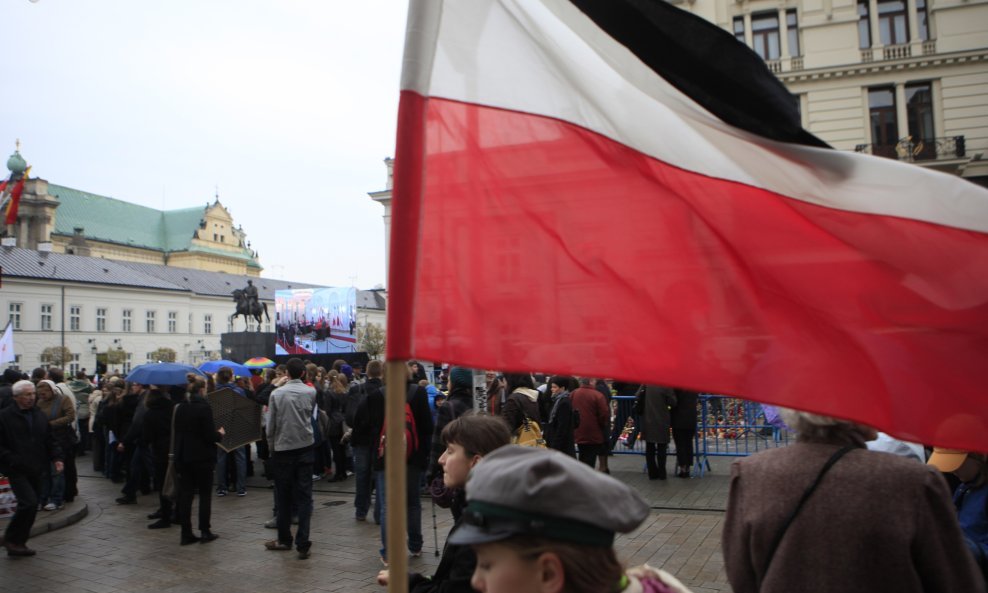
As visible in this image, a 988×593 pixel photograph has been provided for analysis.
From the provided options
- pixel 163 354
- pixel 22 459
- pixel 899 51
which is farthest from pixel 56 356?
pixel 899 51

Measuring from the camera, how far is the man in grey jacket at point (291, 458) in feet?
25.8

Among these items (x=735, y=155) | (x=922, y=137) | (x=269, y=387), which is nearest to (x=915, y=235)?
(x=735, y=155)

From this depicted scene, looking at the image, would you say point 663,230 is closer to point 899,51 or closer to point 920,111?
point 920,111

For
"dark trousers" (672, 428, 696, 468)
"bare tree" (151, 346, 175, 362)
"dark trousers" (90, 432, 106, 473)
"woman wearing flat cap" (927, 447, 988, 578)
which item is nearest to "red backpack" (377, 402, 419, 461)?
"woman wearing flat cap" (927, 447, 988, 578)

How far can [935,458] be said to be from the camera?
3.41 metres

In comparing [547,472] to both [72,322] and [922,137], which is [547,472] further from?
[72,322]

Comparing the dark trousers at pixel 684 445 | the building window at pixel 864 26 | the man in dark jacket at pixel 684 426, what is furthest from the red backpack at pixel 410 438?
the building window at pixel 864 26

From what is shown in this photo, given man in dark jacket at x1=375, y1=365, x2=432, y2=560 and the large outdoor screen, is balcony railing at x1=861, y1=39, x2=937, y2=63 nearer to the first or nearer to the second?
the large outdoor screen

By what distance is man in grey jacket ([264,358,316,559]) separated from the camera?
7.88 meters

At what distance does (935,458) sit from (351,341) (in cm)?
3042

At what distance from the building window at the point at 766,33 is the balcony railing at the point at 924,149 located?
5542 mm

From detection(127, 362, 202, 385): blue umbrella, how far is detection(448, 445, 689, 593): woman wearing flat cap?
1015 centimetres

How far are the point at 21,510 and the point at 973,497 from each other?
937 cm

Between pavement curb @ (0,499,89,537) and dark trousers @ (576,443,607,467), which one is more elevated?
dark trousers @ (576,443,607,467)
